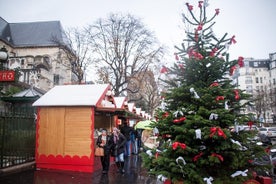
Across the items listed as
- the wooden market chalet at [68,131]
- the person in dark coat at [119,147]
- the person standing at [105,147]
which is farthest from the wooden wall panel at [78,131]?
the person in dark coat at [119,147]

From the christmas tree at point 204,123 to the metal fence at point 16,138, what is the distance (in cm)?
672

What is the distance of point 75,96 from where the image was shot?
12.4m

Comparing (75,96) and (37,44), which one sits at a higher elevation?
(37,44)

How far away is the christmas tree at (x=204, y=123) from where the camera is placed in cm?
533

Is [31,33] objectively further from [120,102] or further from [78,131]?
[78,131]

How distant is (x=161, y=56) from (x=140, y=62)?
2.66 m

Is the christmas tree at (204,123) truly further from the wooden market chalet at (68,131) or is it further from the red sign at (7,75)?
the wooden market chalet at (68,131)

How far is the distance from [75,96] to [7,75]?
4414 mm

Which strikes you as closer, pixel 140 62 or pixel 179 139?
pixel 179 139

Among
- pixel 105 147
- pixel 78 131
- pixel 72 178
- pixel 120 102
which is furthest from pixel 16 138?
pixel 120 102

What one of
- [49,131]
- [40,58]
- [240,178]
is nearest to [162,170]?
[240,178]

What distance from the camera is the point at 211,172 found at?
570 cm

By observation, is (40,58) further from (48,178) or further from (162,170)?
(162,170)

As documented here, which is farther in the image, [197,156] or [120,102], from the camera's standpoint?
[120,102]
